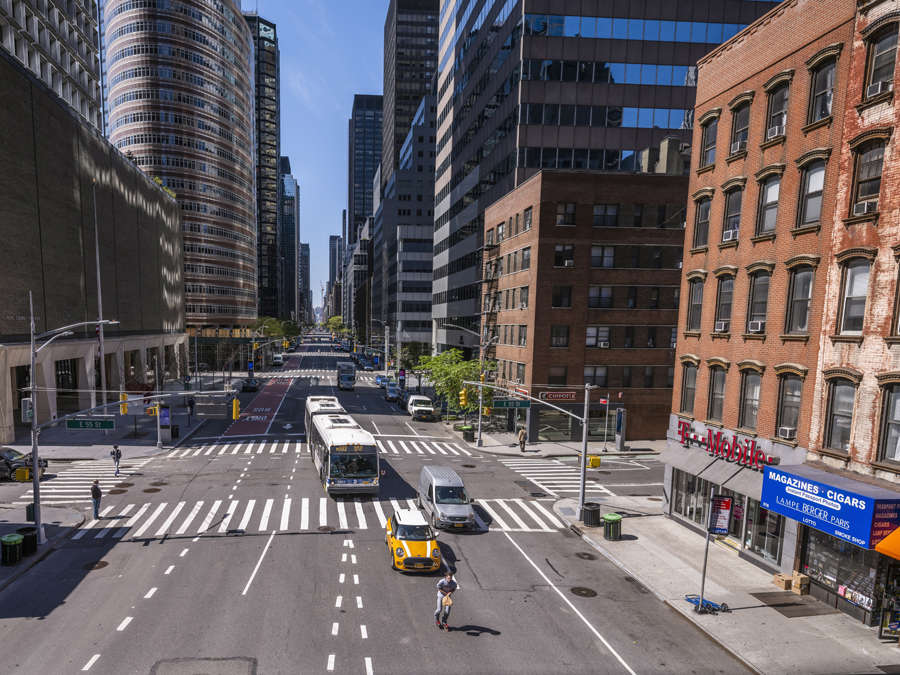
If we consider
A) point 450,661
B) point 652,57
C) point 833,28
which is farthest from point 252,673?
point 652,57

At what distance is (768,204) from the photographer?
2131cm

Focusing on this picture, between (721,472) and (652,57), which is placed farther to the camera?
(652,57)

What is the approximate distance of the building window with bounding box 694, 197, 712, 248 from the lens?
25172 millimetres

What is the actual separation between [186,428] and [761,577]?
4636 cm

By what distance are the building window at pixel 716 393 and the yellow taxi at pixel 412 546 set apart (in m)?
14.3

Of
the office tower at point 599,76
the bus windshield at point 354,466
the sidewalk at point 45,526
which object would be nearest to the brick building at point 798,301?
the bus windshield at point 354,466

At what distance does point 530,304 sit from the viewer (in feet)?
145

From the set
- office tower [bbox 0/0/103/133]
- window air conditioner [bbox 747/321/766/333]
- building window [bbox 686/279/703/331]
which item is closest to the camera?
window air conditioner [bbox 747/321/766/333]

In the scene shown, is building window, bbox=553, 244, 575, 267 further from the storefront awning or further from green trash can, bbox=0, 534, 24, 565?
green trash can, bbox=0, 534, 24, 565

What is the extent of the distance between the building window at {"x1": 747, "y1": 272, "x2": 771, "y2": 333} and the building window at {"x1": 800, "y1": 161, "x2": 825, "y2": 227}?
2689mm

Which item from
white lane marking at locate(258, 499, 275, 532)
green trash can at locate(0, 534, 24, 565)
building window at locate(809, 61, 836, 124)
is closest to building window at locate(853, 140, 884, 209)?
building window at locate(809, 61, 836, 124)

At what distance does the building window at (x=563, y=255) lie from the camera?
43438mm

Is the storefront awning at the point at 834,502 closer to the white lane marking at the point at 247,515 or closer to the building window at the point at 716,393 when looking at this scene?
the building window at the point at 716,393

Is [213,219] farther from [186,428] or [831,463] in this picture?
[831,463]
